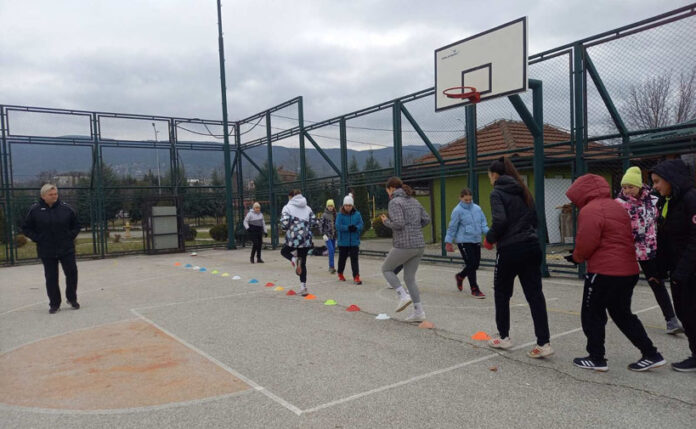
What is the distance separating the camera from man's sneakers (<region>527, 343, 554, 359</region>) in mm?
4688

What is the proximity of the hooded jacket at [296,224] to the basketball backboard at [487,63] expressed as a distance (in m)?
4.30

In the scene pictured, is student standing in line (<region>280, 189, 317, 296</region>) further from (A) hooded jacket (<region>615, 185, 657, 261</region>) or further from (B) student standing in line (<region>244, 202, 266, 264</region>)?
(B) student standing in line (<region>244, 202, 266, 264</region>)

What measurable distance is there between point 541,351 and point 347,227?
5.42 metres

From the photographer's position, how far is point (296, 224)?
855 cm

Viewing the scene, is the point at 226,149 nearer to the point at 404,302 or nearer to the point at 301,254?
the point at 301,254

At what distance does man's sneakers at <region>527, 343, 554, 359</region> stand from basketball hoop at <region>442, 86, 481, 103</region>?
6384mm

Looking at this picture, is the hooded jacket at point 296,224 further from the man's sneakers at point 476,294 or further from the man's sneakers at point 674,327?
the man's sneakers at point 674,327

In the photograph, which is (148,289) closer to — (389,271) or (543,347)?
(389,271)

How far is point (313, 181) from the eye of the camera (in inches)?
671

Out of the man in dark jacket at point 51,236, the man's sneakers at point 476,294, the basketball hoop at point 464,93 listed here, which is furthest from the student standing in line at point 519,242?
the man in dark jacket at point 51,236

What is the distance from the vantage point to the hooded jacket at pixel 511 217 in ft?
15.2

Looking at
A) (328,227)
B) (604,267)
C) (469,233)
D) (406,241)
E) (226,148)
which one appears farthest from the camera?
(226,148)

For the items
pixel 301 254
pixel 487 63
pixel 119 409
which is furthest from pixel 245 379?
pixel 487 63

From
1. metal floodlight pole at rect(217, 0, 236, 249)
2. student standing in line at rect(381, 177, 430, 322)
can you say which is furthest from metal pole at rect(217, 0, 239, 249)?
student standing in line at rect(381, 177, 430, 322)
